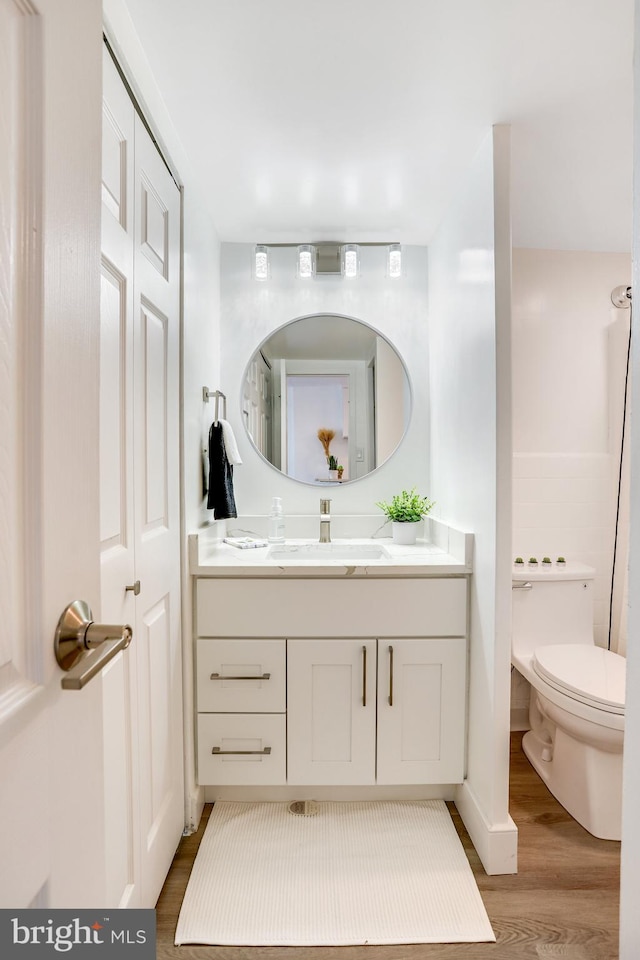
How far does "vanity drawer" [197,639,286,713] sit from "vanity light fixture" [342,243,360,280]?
1599 millimetres

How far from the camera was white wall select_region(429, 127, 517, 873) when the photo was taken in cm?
164

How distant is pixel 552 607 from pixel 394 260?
1630mm

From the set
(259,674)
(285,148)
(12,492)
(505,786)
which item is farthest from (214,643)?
(285,148)

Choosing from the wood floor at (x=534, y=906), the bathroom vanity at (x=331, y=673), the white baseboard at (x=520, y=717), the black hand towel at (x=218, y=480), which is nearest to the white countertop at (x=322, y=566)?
the bathroom vanity at (x=331, y=673)

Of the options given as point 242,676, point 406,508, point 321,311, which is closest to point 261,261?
point 321,311

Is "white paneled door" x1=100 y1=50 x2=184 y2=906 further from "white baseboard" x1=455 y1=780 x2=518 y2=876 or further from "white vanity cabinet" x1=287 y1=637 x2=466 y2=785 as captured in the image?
"white baseboard" x1=455 y1=780 x2=518 y2=876

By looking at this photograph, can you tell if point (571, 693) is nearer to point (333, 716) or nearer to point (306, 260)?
point (333, 716)

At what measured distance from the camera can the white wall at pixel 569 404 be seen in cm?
242

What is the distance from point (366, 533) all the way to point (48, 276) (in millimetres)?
2084

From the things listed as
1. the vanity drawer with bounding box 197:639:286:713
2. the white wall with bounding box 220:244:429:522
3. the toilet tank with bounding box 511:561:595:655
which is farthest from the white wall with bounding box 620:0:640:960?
the white wall with bounding box 220:244:429:522

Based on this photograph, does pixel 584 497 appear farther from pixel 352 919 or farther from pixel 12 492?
pixel 12 492

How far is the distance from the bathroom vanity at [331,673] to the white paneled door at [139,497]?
0.57 ft

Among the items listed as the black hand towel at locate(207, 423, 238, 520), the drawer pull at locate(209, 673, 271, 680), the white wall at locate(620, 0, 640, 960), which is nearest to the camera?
the white wall at locate(620, 0, 640, 960)

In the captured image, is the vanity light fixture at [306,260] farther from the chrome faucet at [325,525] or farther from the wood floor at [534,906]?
the wood floor at [534,906]
